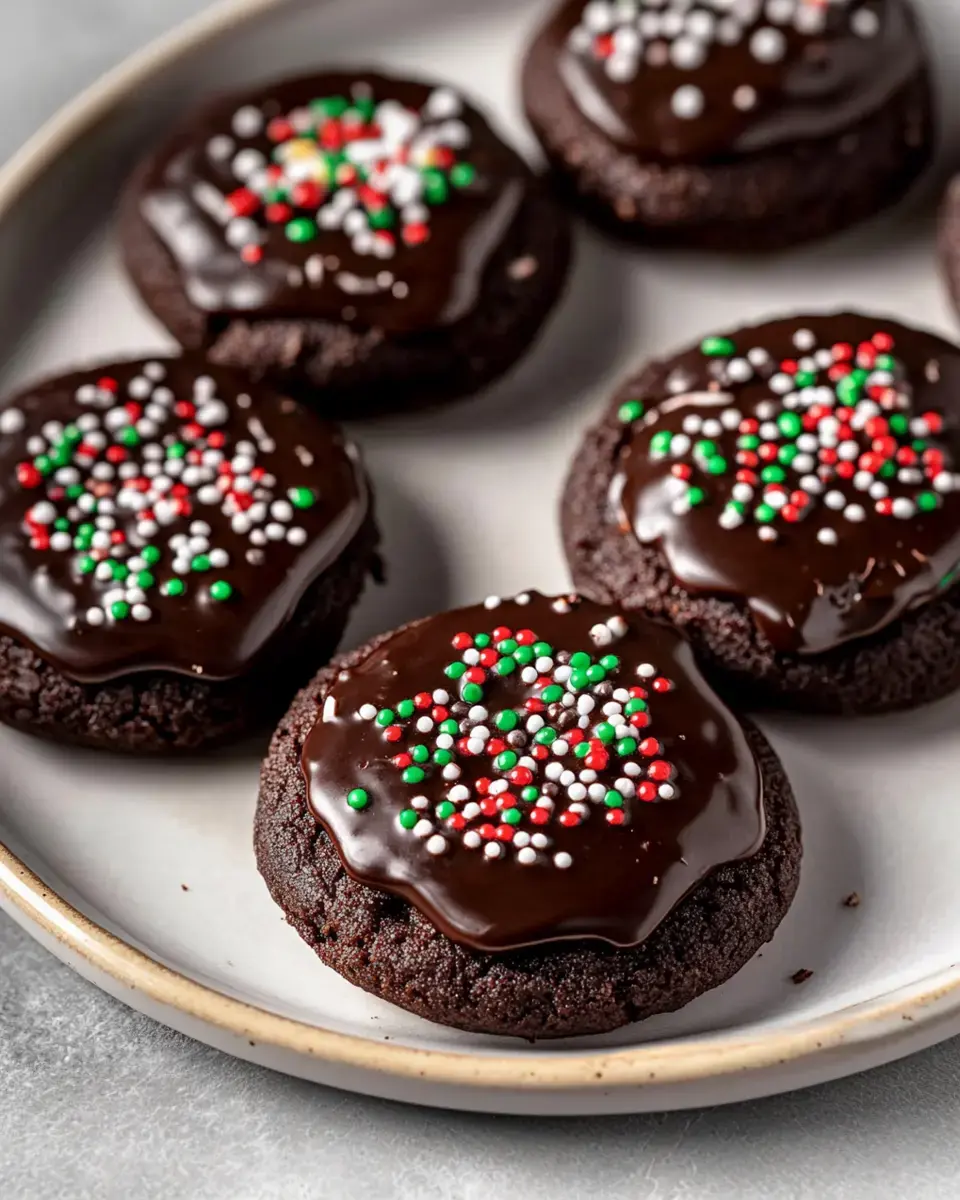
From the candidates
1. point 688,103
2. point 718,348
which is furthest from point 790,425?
point 688,103

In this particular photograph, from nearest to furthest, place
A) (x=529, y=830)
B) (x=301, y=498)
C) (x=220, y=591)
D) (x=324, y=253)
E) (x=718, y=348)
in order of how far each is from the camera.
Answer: (x=529, y=830), (x=220, y=591), (x=301, y=498), (x=718, y=348), (x=324, y=253)

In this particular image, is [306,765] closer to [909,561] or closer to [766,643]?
[766,643]

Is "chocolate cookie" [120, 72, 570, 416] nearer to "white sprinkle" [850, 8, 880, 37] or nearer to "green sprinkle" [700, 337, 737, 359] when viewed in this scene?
"green sprinkle" [700, 337, 737, 359]

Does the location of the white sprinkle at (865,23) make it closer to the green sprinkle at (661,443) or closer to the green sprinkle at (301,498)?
the green sprinkle at (661,443)

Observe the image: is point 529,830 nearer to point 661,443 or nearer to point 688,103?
point 661,443

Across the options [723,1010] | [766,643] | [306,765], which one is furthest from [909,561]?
[306,765]

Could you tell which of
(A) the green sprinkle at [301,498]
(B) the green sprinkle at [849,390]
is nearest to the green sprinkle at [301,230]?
(A) the green sprinkle at [301,498]
